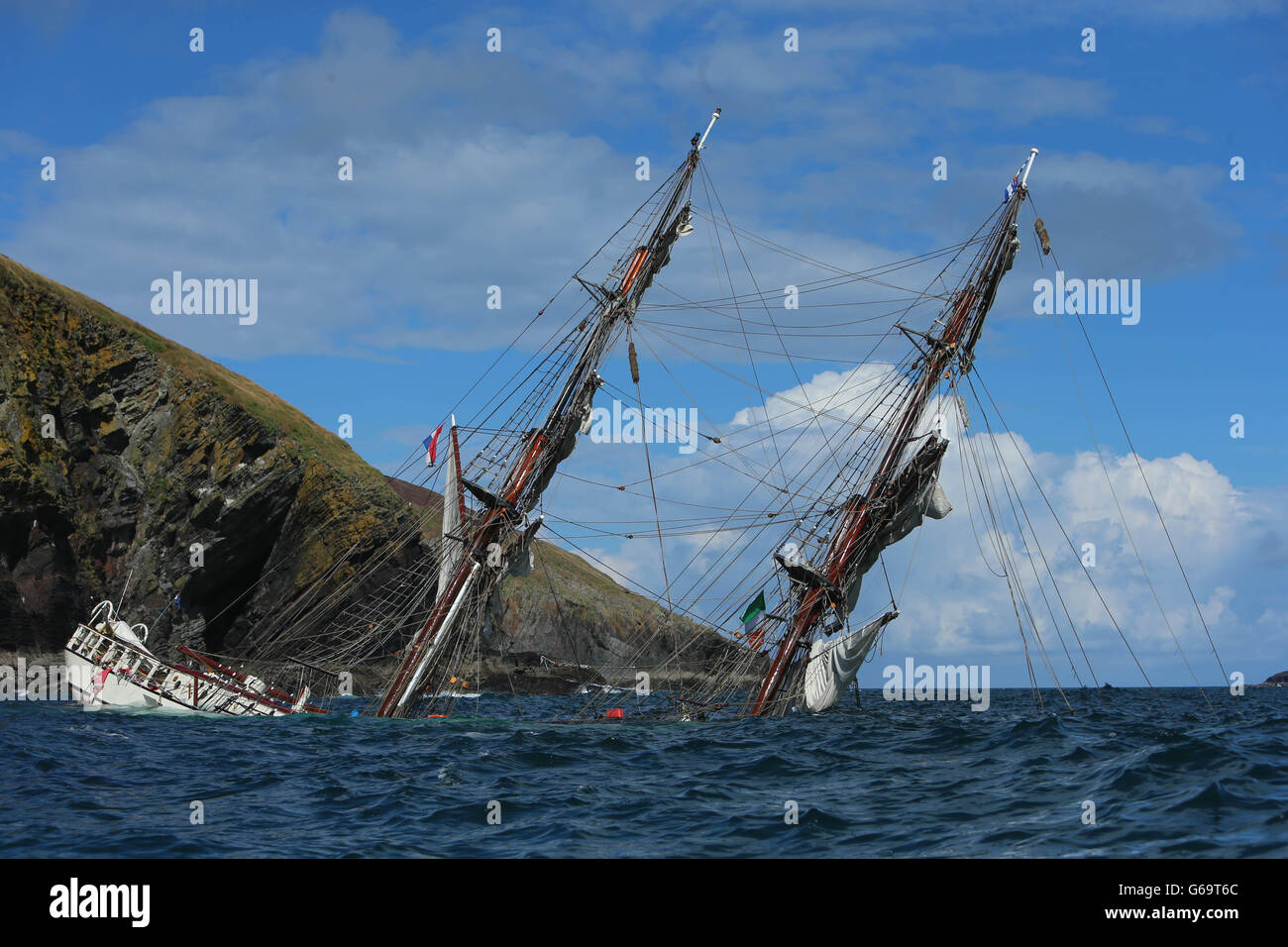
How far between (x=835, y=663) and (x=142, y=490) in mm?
50175

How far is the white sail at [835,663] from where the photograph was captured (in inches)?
1313

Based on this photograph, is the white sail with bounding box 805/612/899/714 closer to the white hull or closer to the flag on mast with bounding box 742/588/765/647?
the flag on mast with bounding box 742/588/765/647

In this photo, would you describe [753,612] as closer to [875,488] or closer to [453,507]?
[875,488]

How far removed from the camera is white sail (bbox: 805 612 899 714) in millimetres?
33344

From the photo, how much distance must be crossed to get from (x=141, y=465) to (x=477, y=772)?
2207 inches

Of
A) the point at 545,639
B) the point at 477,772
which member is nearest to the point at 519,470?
the point at 477,772

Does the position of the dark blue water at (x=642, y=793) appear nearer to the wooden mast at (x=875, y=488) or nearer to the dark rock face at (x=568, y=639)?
the wooden mast at (x=875, y=488)

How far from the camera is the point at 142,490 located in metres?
66.5

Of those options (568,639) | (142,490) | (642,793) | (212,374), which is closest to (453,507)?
(642,793)

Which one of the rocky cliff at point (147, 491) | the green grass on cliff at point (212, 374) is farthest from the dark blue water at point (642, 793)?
the green grass on cliff at point (212, 374)

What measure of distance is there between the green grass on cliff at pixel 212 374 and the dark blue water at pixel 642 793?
4623cm

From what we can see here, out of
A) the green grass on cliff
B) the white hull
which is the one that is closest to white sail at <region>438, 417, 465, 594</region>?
the white hull
